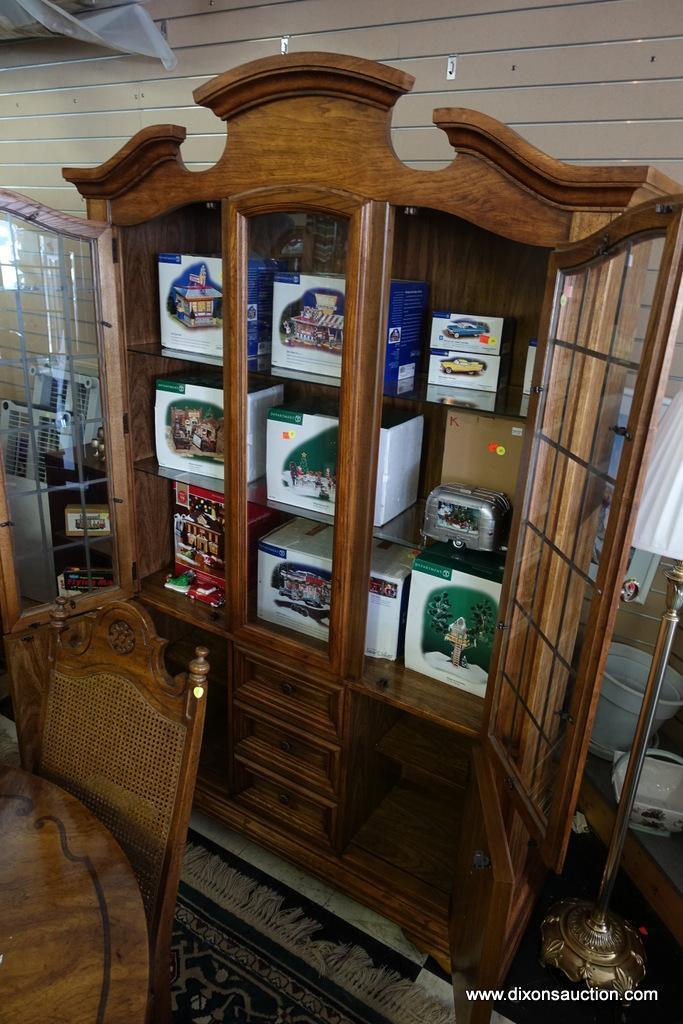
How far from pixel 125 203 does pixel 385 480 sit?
110 cm

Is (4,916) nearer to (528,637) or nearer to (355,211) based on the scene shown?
(528,637)

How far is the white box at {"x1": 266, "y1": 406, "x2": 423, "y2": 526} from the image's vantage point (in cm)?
181

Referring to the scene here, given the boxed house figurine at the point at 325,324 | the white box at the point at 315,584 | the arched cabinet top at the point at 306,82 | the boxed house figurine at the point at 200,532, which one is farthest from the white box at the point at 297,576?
the arched cabinet top at the point at 306,82

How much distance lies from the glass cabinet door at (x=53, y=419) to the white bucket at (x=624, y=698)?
5.39 feet

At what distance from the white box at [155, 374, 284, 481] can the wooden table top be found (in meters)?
1.05

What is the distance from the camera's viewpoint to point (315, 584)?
78.5 inches

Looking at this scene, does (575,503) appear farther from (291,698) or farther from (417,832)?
(417,832)

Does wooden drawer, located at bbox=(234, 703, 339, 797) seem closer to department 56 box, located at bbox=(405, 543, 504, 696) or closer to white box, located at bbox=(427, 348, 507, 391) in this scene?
department 56 box, located at bbox=(405, 543, 504, 696)

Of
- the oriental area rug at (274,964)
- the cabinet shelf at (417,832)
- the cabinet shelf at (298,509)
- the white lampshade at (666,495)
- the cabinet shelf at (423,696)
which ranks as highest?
the white lampshade at (666,495)

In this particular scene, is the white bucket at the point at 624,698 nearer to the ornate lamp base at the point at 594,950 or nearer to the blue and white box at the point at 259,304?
the ornate lamp base at the point at 594,950

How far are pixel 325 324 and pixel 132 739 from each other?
1110mm

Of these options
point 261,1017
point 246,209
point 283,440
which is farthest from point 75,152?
point 261,1017

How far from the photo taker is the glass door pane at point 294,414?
1.74 meters

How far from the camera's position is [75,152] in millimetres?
2973
